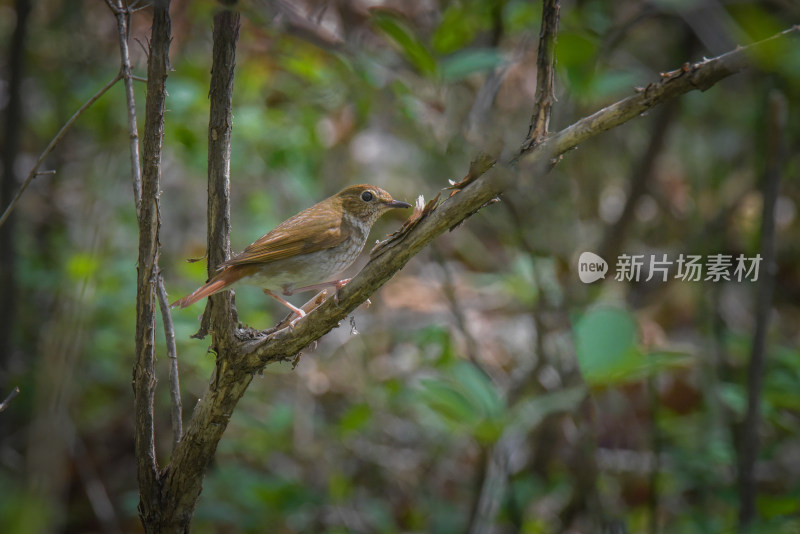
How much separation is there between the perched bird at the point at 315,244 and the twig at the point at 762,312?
164 centimetres

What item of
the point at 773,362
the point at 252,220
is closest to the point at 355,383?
the point at 252,220

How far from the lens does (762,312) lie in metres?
3.37

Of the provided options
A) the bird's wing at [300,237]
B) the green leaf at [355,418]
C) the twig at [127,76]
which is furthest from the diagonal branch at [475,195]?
the green leaf at [355,418]

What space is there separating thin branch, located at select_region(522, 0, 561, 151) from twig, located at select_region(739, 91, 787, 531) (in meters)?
1.67

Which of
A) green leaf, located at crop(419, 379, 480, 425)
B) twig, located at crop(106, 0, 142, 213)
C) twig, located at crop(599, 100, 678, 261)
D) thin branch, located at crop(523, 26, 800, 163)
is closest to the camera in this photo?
thin branch, located at crop(523, 26, 800, 163)

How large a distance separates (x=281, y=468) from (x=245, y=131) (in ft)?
8.20

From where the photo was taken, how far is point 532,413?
3523 millimetres

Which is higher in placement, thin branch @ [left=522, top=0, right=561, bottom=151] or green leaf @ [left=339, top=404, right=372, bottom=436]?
thin branch @ [left=522, top=0, right=561, bottom=151]

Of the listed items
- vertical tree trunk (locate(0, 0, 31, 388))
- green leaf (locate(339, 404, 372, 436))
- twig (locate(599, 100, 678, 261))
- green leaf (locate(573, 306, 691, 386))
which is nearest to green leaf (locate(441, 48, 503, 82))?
green leaf (locate(573, 306, 691, 386))

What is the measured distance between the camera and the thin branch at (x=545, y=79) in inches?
71.2

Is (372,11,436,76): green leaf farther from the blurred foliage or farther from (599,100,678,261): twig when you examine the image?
(599,100,678,261): twig

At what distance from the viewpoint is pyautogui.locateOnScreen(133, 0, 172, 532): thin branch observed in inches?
69.3

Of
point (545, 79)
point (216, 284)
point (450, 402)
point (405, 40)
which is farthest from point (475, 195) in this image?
point (450, 402)

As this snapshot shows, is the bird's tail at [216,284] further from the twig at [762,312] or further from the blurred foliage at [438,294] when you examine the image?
the twig at [762,312]
